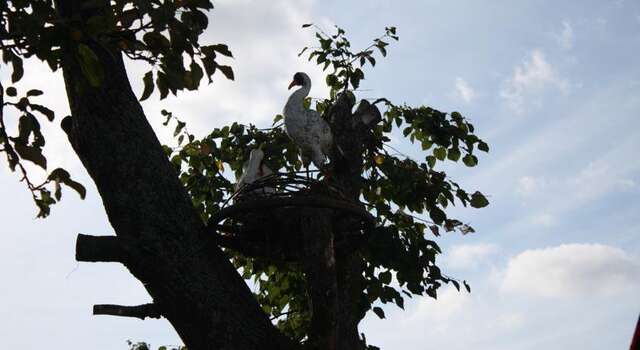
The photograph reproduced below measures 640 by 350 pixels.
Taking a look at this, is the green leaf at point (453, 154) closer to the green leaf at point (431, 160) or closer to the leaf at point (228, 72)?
the green leaf at point (431, 160)

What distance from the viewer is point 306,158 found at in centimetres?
610

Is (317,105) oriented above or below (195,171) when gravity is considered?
above

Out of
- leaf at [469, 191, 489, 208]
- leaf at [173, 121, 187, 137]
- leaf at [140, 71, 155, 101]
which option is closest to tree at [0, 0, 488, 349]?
leaf at [140, 71, 155, 101]

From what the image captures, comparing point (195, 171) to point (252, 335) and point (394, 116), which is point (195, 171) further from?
point (252, 335)

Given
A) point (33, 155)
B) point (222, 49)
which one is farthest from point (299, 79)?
point (33, 155)

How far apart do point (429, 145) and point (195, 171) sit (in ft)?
7.26

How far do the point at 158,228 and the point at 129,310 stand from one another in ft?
Answer: 2.01

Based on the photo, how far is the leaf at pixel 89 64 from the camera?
3686 mm

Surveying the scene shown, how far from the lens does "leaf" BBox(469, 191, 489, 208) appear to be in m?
7.25

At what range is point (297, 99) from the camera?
6.23 m

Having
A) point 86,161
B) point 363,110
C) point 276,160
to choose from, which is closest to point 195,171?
point 276,160

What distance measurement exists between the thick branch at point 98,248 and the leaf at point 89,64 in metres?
1.06

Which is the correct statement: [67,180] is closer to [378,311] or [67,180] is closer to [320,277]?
[320,277]

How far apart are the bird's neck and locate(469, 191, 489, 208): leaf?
6.04 ft
